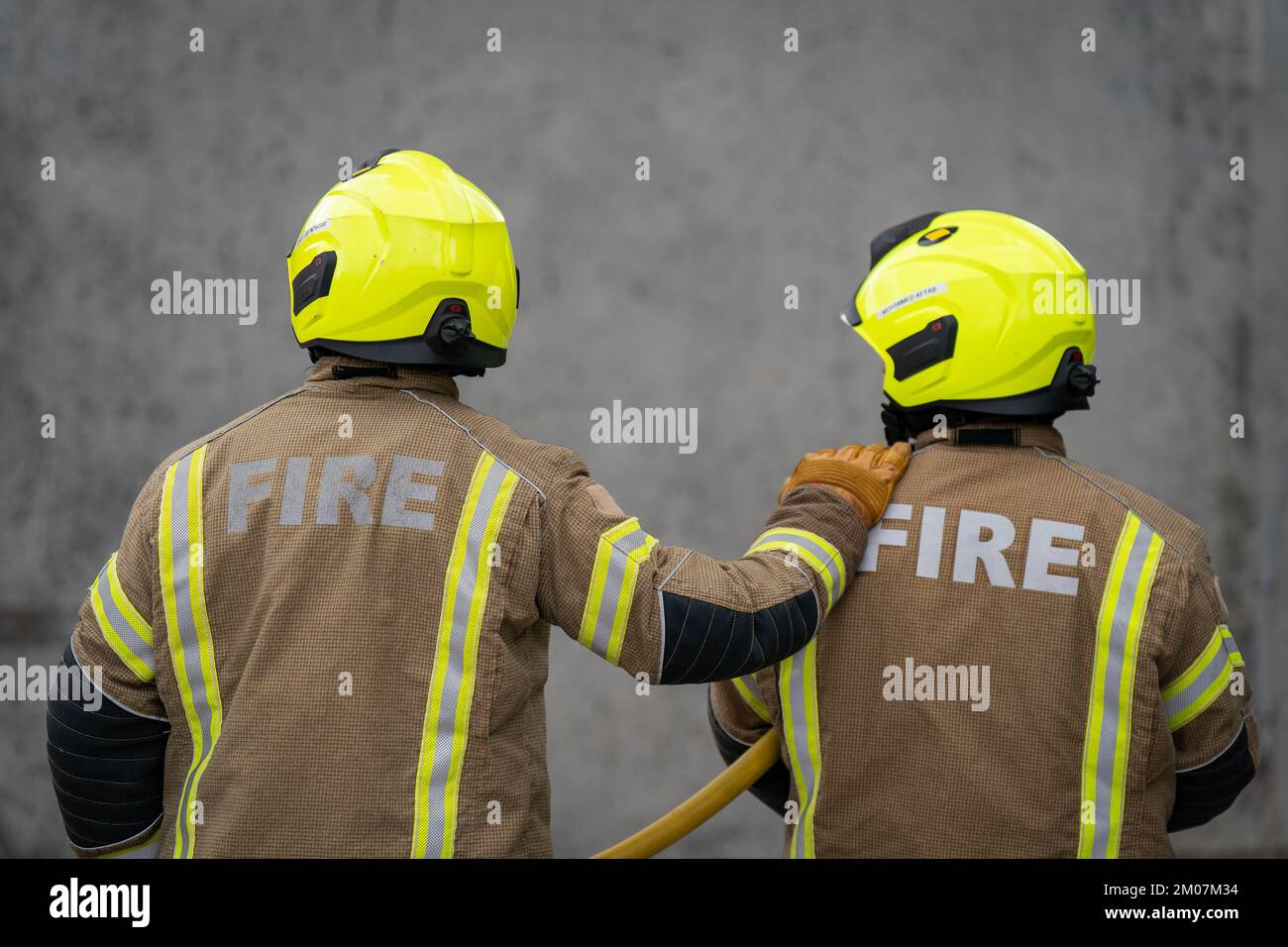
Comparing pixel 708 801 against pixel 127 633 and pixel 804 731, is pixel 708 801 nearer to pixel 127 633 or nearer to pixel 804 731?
pixel 804 731

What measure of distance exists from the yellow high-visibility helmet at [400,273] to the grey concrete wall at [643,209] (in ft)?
8.92

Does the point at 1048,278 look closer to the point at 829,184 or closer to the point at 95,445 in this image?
the point at 829,184

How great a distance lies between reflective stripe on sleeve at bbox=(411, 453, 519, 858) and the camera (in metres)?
2.00

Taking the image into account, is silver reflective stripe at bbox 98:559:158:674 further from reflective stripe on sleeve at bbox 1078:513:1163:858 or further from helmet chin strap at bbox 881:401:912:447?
reflective stripe on sleeve at bbox 1078:513:1163:858

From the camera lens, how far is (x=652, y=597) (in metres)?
2.09

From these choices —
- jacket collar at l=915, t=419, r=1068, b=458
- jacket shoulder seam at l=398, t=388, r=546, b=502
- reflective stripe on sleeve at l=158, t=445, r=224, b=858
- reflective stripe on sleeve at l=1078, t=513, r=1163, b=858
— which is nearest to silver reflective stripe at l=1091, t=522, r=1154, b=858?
reflective stripe on sleeve at l=1078, t=513, r=1163, b=858

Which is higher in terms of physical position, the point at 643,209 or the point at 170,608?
the point at 643,209

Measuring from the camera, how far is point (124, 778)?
2.19 m

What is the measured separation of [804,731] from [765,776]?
362mm

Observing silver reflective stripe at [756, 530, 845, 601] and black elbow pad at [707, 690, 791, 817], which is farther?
black elbow pad at [707, 690, 791, 817]

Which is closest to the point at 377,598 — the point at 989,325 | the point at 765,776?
the point at 765,776

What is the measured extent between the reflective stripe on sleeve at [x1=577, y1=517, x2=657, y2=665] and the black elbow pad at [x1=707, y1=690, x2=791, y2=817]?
692 mm

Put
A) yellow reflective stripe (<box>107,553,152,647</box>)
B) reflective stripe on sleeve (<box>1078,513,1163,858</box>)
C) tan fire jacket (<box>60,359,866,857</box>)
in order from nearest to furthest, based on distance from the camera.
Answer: tan fire jacket (<box>60,359,866,857</box>), yellow reflective stripe (<box>107,553,152,647</box>), reflective stripe on sleeve (<box>1078,513,1163,858</box>)

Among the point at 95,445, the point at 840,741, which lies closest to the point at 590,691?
the point at 95,445
